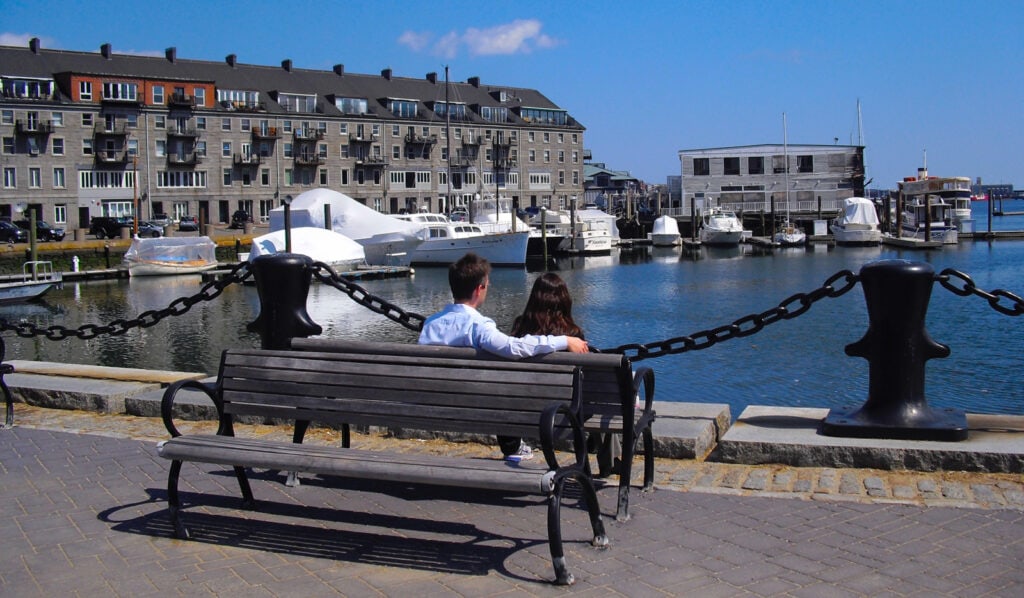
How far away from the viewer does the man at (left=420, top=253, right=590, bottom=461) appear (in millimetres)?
6266

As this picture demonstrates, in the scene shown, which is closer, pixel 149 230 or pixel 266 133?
pixel 149 230

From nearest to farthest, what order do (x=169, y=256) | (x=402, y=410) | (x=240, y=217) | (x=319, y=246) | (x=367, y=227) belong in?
(x=402, y=410), (x=319, y=246), (x=169, y=256), (x=367, y=227), (x=240, y=217)

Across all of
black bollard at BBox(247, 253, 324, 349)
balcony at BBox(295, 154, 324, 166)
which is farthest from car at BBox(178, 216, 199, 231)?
black bollard at BBox(247, 253, 324, 349)

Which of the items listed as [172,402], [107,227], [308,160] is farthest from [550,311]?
[308,160]

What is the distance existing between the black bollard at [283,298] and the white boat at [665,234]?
8062cm

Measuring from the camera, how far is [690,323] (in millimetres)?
33500

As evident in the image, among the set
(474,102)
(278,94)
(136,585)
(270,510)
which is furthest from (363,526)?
(474,102)

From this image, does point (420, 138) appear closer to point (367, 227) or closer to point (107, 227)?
point (107, 227)

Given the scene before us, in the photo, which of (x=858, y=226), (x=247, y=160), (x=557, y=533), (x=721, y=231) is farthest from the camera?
(x=247, y=160)

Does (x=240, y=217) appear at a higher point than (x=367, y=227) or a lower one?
higher

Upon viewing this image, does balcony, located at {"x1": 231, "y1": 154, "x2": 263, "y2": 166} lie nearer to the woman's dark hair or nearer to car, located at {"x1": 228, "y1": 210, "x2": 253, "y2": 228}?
car, located at {"x1": 228, "y1": 210, "x2": 253, "y2": 228}

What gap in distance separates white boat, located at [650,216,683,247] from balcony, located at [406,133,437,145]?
98.1 ft

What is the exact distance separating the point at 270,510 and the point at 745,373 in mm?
16777

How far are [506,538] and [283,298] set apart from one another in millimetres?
3594
